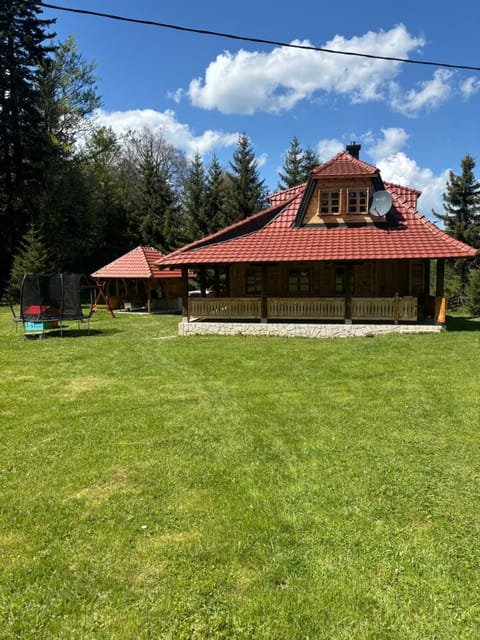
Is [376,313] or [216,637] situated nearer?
[216,637]

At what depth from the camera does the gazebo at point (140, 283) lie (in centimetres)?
2598

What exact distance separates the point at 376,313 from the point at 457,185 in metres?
23.7

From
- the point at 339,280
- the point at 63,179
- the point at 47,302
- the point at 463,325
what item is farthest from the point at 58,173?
the point at 463,325

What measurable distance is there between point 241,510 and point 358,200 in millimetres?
15171

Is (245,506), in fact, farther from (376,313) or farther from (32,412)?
(376,313)

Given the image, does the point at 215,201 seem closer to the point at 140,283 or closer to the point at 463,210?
the point at 140,283

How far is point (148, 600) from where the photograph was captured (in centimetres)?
307

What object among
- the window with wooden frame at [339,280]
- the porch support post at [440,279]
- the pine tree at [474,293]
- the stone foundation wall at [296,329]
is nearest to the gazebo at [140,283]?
the stone foundation wall at [296,329]

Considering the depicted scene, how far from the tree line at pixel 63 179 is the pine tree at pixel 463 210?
0.08 m

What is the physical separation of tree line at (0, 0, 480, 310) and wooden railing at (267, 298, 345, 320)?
60.9 ft

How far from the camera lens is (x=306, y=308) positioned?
16188mm

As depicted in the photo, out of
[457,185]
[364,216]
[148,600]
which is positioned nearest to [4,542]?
[148,600]

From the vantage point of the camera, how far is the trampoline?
15.7 m

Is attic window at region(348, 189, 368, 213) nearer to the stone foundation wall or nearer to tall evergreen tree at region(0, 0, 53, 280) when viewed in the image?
the stone foundation wall
